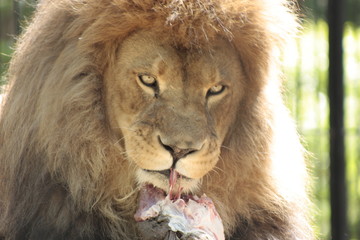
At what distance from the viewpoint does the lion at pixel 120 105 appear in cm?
325

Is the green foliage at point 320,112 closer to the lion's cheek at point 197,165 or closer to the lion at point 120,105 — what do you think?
the lion at point 120,105

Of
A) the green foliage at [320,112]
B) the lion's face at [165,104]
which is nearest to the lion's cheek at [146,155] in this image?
the lion's face at [165,104]

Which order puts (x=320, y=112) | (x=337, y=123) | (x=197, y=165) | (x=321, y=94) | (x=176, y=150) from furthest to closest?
(x=321, y=94)
(x=320, y=112)
(x=337, y=123)
(x=197, y=165)
(x=176, y=150)

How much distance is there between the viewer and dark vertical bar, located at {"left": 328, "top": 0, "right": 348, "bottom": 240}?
5.61 m

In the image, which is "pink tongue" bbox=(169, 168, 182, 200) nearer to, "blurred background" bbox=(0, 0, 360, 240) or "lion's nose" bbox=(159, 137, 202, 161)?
"lion's nose" bbox=(159, 137, 202, 161)

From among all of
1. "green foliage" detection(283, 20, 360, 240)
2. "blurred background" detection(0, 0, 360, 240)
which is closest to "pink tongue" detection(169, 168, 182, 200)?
"blurred background" detection(0, 0, 360, 240)

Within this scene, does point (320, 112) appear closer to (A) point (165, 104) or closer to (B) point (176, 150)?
(A) point (165, 104)

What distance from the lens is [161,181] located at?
10.6 ft

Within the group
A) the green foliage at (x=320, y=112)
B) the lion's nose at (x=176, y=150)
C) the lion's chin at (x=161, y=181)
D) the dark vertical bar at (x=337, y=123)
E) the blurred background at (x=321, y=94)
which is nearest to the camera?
the lion's nose at (x=176, y=150)

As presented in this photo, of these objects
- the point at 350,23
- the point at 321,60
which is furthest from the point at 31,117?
the point at 350,23

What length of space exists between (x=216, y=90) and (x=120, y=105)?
14.3 inches

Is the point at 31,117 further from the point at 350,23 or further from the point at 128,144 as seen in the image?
the point at 350,23

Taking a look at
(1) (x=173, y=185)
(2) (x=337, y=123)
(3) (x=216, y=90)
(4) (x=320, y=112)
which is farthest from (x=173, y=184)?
(4) (x=320, y=112)

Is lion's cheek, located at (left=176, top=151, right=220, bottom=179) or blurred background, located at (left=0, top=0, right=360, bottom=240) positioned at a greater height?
lion's cheek, located at (left=176, top=151, right=220, bottom=179)
